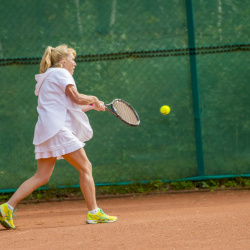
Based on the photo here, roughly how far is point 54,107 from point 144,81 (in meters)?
1.87

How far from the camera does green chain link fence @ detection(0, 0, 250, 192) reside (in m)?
5.82

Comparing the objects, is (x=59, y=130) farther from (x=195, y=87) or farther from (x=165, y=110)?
(x=195, y=87)

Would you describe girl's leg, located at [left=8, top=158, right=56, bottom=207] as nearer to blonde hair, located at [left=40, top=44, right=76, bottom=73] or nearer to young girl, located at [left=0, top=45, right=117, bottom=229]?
young girl, located at [left=0, top=45, right=117, bottom=229]

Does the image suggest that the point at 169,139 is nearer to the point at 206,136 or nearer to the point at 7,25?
the point at 206,136

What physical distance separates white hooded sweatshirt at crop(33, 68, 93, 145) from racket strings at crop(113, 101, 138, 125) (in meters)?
0.53

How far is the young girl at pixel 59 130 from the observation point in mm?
4164

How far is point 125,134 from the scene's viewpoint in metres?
5.86

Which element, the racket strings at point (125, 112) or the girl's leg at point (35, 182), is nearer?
the girl's leg at point (35, 182)

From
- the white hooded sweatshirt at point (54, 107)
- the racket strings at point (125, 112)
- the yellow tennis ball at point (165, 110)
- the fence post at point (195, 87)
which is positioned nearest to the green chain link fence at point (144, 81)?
the fence post at point (195, 87)

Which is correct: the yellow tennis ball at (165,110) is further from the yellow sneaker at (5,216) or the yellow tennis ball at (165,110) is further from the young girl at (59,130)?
the yellow sneaker at (5,216)

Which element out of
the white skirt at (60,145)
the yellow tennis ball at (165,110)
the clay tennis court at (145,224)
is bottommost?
the clay tennis court at (145,224)

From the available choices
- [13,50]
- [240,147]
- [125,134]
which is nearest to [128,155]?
[125,134]

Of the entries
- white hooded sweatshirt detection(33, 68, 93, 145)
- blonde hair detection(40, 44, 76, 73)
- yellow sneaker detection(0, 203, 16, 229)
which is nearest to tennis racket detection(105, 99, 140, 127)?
white hooded sweatshirt detection(33, 68, 93, 145)

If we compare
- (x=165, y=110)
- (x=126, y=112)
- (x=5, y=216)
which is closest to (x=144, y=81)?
(x=165, y=110)
